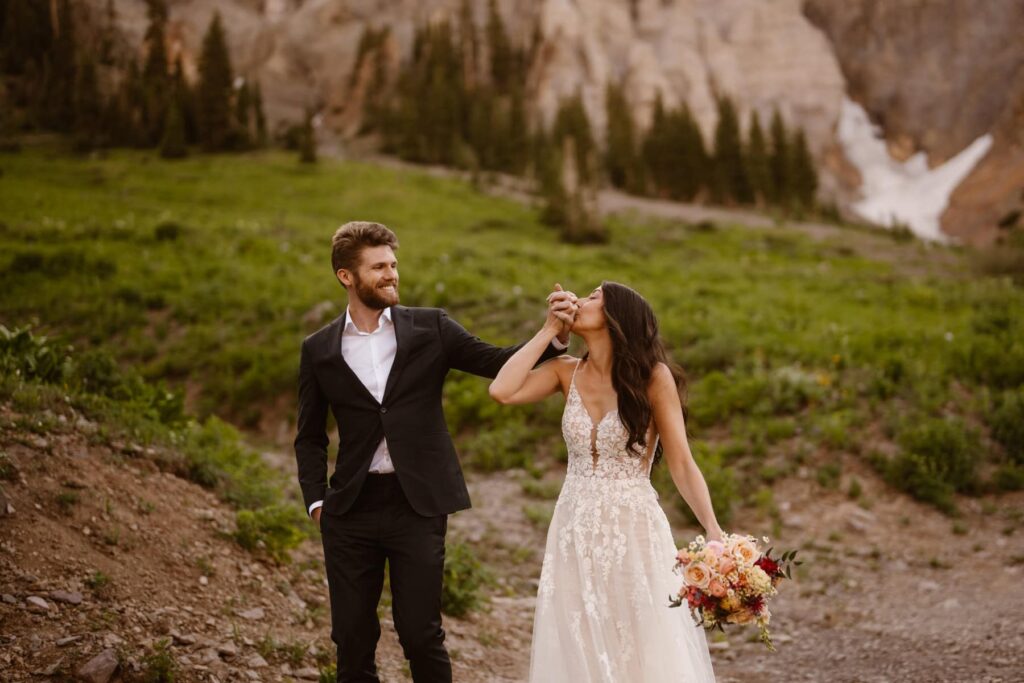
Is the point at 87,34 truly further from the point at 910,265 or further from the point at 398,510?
the point at 398,510

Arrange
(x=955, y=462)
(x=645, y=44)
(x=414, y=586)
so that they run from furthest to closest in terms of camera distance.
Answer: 1. (x=645, y=44)
2. (x=955, y=462)
3. (x=414, y=586)

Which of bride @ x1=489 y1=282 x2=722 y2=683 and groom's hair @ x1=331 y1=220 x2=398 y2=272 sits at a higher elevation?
groom's hair @ x1=331 y1=220 x2=398 y2=272

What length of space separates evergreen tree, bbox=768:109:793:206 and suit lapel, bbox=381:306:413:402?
54525 mm

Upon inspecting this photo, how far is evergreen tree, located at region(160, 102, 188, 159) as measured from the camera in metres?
48.8

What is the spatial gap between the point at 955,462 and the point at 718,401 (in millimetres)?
3401

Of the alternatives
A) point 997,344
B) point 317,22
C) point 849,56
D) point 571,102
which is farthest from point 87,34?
point 849,56

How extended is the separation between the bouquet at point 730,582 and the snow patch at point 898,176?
73.0m

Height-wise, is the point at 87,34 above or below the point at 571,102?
above

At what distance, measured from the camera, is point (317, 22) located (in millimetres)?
92125

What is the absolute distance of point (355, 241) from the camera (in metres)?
4.18

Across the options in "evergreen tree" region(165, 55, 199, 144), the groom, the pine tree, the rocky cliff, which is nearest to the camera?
the groom

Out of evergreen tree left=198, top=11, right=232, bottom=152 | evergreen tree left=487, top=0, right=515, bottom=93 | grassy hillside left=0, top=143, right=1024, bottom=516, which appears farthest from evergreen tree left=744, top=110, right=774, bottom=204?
evergreen tree left=198, top=11, right=232, bottom=152

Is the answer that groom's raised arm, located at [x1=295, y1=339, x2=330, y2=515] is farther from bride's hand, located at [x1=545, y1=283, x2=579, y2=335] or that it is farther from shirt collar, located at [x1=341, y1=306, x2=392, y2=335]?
bride's hand, located at [x1=545, y1=283, x2=579, y2=335]

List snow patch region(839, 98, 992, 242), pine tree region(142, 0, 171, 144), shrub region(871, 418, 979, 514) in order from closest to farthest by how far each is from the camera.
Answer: shrub region(871, 418, 979, 514) → pine tree region(142, 0, 171, 144) → snow patch region(839, 98, 992, 242)
